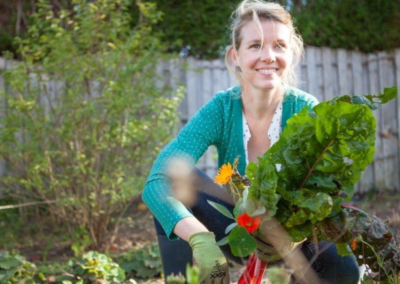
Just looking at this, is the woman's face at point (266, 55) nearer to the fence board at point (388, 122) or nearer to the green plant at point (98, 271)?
the green plant at point (98, 271)

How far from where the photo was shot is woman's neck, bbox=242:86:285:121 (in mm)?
2756

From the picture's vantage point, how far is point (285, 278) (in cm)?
168

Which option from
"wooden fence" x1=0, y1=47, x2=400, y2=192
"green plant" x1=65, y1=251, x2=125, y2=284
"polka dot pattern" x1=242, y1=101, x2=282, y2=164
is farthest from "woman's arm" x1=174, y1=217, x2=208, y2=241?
"wooden fence" x1=0, y1=47, x2=400, y2=192

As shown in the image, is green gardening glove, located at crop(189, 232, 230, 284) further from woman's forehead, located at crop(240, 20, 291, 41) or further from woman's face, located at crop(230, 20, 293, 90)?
woman's forehead, located at crop(240, 20, 291, 41)

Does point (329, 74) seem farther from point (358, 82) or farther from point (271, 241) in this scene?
point (271, 241)

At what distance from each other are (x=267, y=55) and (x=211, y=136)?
15.5 inches

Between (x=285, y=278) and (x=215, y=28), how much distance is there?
199 inches

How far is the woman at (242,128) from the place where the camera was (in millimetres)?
2490

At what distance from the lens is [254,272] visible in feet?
6.27

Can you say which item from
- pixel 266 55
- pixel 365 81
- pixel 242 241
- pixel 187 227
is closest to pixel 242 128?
pixel 266 55

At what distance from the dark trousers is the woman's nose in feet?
1.72

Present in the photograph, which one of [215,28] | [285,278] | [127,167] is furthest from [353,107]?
[215,28]

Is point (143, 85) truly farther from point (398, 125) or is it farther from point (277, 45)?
point (398, 125)

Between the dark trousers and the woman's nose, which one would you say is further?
the woman's nose
